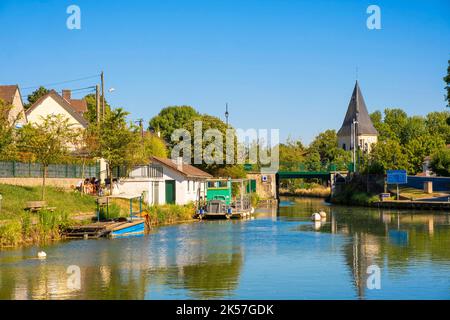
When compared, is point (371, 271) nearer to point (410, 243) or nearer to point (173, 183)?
point (410, 243)

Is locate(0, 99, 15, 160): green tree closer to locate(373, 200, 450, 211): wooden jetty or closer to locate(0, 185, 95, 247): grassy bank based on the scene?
locate(0, 185, 95, 247): grassy bank

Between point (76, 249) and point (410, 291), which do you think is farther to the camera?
point (76, 249)

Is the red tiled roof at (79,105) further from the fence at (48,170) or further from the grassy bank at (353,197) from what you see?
the grassy bank at (353,197)

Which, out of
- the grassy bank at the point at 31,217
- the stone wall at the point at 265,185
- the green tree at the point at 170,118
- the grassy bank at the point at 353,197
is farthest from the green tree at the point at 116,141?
the green tree at the point at 170,118

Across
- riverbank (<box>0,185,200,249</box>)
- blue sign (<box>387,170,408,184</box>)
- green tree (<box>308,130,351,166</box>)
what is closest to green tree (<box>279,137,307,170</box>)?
green tree (<box>308,130,351,166</box>)

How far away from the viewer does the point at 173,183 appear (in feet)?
194

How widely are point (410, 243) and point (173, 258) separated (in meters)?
15.0

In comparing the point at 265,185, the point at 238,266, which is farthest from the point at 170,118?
the point at 238,266

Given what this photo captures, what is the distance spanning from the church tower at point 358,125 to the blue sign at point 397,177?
225 feet

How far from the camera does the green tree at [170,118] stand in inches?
4656

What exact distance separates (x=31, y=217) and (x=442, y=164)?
6211 centimetres

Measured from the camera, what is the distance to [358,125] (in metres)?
155

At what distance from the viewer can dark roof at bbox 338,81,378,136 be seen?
512ft
